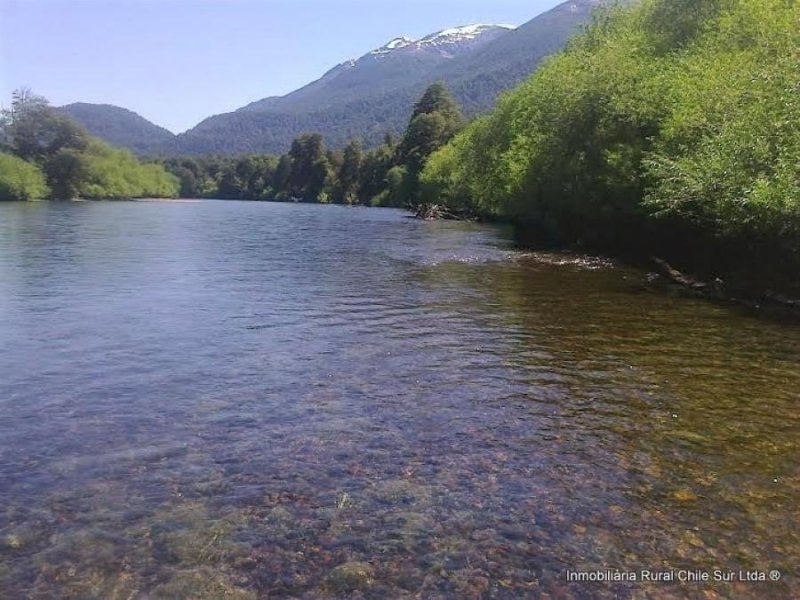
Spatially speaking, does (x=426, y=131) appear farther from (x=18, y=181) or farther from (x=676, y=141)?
(x=676, y=141)

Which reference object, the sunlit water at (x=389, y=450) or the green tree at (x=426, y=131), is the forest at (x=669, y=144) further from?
the green tree at (x=426, y=131)

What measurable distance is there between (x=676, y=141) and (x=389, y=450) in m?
28.2

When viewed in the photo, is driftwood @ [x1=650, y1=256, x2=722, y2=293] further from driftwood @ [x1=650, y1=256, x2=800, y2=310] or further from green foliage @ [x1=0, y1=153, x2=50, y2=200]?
green foliage @ [x1=0, y1=153, x2=50, y2=200]

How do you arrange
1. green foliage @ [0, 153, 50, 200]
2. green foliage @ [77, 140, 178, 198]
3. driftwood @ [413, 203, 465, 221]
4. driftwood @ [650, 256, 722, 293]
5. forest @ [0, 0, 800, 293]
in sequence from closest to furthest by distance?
forest @ [0, 0, 800, 293] < driftwood @ [650, 256, 722, 293] < driftwood @ [413, 203, 465, 221] < green foliage @ [0, 153, 50, 200] < green foliage @ [77, 140, 178, 198]

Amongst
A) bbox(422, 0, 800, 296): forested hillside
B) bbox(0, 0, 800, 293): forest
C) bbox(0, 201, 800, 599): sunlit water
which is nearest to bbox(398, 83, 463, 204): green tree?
bbox(0, 0, 800, 293): forest

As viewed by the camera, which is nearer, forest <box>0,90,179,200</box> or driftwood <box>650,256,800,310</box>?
driftwood <box>650,256,800,310</box>

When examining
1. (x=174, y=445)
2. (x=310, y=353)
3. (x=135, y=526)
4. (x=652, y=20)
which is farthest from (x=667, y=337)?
(x=652, y=20)

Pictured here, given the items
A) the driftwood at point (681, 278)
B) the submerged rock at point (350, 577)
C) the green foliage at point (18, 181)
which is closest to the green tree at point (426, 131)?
the green foliage at point (18, 181)

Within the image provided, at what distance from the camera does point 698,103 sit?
32156 mm

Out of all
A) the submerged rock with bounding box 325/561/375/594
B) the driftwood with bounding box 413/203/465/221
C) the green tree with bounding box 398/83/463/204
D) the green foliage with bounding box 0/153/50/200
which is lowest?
the driftwood with bounding box 413/203/465/221

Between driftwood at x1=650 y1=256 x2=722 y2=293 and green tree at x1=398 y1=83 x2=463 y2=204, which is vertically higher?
green tree at x1=398 y1=83 x2=463 y2=204

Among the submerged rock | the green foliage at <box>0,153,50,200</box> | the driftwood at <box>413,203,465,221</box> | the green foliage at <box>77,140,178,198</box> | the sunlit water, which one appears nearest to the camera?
the submerged rock

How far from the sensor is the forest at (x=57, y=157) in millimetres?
149625

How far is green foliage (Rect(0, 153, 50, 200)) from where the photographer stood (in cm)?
13075
